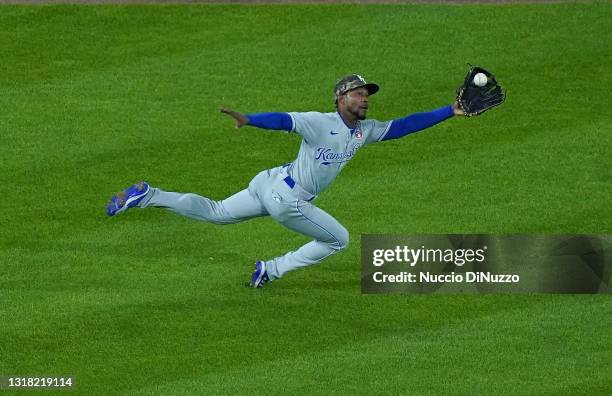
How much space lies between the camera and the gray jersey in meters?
13.7

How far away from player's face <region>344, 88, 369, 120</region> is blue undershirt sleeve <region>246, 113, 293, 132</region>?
61 centimetres

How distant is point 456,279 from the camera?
47.6 feet

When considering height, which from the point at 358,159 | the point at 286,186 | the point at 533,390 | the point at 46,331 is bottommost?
the point at 533,390

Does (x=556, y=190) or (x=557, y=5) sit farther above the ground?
(x=557, y=5)

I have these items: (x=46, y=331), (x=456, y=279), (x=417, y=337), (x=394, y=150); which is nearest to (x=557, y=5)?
(x=394, y=150)

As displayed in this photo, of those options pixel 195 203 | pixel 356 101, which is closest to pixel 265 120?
pixel 356 101

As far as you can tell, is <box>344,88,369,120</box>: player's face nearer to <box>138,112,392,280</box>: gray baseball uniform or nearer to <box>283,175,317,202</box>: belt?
<box>138,112,392,280</box>: gray baseball uniform

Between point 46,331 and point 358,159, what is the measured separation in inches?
195

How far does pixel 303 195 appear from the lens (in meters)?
14.0

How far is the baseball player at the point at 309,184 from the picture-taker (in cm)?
1375

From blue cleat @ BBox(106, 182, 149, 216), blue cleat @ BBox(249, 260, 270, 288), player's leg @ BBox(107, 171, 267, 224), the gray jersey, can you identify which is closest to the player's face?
the gray jersey

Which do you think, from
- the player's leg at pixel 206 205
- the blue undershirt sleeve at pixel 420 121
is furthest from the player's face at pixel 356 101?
the player's leg at pixel 206 205

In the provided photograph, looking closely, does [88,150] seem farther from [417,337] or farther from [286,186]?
[417,337]

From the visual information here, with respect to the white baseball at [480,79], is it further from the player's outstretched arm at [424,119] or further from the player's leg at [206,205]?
the player's leg at [206,205]
